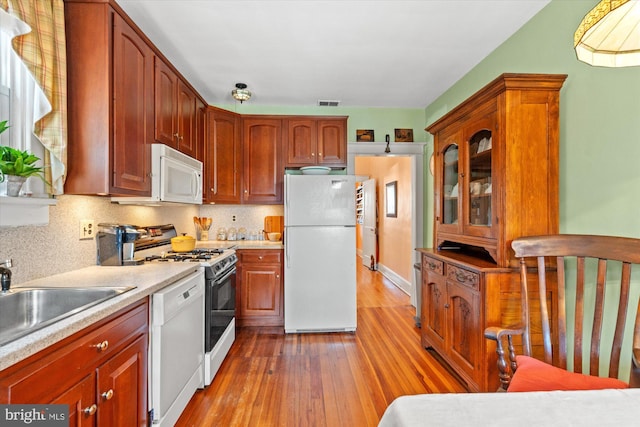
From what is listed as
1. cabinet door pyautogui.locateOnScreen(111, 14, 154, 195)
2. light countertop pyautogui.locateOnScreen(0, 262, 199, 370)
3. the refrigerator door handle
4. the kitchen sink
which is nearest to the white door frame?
the refrigerator door handle

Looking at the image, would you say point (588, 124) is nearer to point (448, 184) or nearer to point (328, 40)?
point (448, 184)

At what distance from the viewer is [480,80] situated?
275 centimetres

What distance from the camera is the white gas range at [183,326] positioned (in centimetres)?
161

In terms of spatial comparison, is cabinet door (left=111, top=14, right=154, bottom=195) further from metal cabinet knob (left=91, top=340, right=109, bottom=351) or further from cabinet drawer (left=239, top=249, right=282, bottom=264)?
cabinet drawer (left=239, top=249, right=282, bottom=264)

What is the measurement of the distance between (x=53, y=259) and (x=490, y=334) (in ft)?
7.50

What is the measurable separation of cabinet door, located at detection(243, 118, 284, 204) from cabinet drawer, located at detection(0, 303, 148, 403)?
2280 mm

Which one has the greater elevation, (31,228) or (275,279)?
(31,228)

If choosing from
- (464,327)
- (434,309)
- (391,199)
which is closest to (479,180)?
(464,327)

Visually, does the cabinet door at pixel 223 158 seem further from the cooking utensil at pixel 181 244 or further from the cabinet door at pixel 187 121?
the cooking utensil at pixel 181 244

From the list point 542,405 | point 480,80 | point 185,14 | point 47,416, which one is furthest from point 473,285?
point 185,14

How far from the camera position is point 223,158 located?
3.41 m

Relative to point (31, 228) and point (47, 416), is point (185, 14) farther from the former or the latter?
point (47, 416)

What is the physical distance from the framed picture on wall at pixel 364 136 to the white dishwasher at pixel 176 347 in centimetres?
252

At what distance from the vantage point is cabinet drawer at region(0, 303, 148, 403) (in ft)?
2.83
